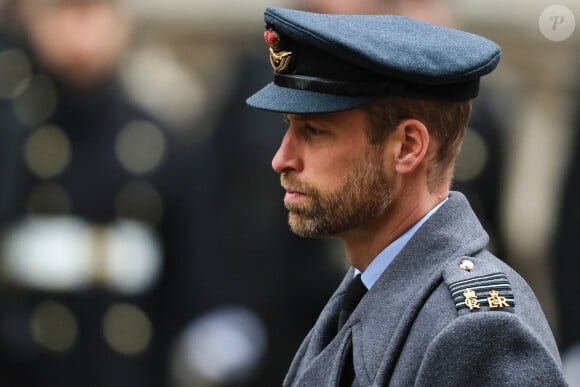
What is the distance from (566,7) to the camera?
25.5 feet

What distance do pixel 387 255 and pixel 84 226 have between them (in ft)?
9.26

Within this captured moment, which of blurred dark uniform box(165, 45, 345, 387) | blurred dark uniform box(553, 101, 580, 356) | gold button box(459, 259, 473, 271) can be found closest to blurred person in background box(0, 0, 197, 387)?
blurred dark uniform box(165, 45, 345, 387)

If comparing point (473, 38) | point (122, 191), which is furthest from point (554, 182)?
point (473, 38)

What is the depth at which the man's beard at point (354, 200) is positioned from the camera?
3.46m

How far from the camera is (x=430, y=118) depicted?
3449 millimetres

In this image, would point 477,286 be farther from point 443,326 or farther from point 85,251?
point 85,251

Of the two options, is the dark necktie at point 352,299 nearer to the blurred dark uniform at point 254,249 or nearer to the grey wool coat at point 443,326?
the grey wool coat at point 443,326

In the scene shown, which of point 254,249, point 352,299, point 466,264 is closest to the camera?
point 466,264

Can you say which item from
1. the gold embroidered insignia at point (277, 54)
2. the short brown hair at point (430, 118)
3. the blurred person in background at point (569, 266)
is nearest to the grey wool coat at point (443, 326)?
the short brown hair at point (430, 118)

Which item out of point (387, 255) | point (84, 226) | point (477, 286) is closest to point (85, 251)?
point (84, 226)

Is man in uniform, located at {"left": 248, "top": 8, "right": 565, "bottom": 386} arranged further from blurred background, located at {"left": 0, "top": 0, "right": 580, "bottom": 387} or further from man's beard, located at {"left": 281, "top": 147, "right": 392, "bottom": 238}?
blurred background, located at {"left": 0, "top": 0, "right": 580, "bottom": 387}

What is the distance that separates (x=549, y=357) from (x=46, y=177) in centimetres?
346

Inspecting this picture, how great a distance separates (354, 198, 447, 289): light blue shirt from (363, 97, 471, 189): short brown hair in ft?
0.31

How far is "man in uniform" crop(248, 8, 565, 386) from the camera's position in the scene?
3332mm
